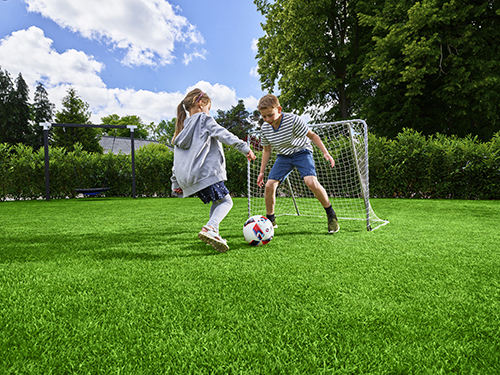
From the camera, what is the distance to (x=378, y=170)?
9953 millimetres

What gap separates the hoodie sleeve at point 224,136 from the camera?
9.84ft

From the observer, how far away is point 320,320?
5.15 ft

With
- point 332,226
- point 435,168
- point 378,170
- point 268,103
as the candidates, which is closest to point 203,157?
point 268,103

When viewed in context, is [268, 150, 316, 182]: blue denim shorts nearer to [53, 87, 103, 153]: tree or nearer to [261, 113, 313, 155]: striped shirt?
[261, 113, 313, 155]: striped shirt

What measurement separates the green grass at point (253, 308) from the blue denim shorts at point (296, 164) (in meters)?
1.07

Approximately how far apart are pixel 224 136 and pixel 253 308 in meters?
1.80

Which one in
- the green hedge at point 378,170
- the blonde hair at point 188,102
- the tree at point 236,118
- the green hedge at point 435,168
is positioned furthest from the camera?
the tree at point 236,118

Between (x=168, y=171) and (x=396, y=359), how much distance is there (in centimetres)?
1188

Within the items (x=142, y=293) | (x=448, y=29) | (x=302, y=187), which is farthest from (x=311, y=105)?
(x=142, y=293)

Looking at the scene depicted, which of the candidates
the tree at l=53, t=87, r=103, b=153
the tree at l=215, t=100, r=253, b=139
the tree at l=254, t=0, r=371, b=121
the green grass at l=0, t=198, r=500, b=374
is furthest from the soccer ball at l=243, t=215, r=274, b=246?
the tree at l=215, t=100, r=253, b=139

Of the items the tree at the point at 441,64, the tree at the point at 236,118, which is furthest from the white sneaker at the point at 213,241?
the tree at the point at 236,118

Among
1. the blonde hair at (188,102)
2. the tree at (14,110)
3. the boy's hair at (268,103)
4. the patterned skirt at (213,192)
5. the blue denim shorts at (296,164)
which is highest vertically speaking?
the tree at (14,110)

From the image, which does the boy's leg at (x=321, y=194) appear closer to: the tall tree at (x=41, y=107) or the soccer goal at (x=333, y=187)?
the soccer goal at (x=333, y=187)

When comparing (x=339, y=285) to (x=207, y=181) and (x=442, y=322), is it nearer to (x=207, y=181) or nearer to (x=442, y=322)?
(x=442, y=322)
